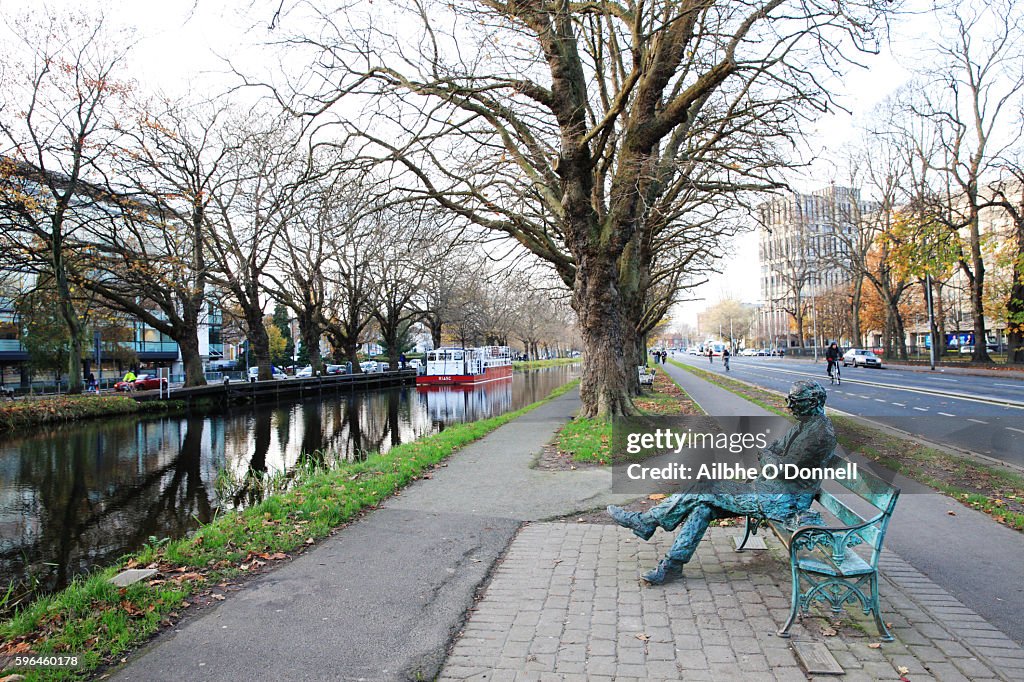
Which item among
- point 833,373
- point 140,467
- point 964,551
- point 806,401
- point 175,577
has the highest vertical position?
point 806,401

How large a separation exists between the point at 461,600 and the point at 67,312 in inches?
1045

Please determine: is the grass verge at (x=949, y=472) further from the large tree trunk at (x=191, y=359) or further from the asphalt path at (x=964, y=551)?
the large tree trunk at (x=191, y=359)

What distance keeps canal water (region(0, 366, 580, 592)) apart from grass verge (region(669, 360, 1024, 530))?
30.7ft

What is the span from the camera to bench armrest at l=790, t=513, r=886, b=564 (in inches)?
154

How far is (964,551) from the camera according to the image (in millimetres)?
5371

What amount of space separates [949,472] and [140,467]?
16.3 meters

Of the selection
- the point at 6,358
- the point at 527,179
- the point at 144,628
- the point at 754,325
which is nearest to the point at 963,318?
the point at 754,325

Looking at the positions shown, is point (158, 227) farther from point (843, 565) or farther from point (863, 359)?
point (863, 359)

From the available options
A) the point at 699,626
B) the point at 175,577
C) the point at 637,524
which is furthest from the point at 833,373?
the point at 175,577

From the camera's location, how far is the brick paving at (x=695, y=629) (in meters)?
3.42

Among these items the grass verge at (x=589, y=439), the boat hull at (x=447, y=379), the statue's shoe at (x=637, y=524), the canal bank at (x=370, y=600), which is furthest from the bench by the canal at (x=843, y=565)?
the boat hull at (x=447, y=379)

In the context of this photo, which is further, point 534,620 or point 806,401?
point 806,401

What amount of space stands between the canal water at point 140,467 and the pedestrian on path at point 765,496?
A: 5.93 meters

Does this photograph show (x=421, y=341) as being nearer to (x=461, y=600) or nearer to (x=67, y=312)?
(x=67, y=312)
